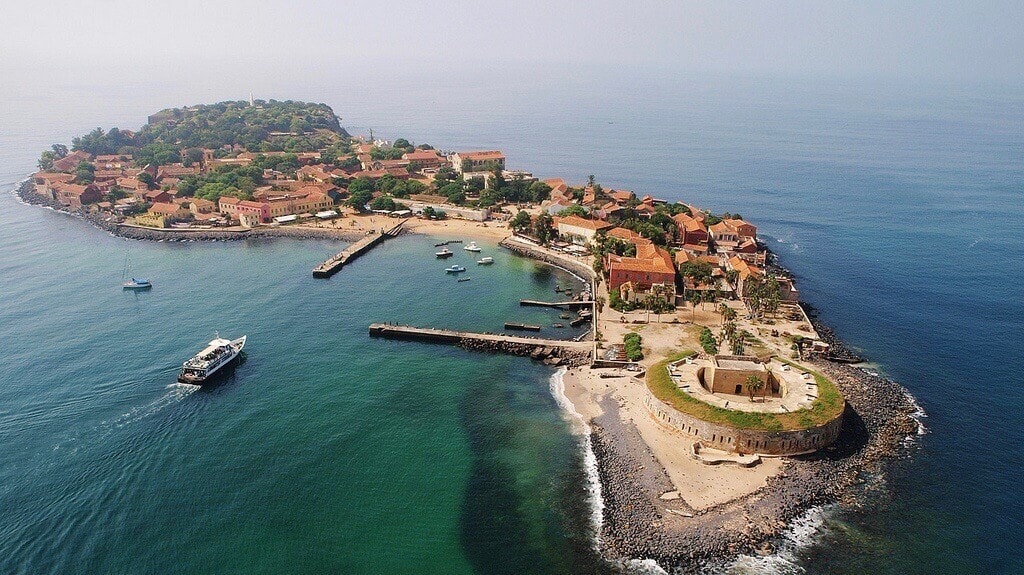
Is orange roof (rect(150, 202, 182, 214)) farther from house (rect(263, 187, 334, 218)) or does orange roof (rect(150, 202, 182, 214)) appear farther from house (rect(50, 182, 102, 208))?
house (rect(50, 182, 102, 208))

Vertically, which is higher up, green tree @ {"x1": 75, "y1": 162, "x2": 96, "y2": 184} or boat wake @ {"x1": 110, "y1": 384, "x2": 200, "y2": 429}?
green tree @ {"x1": 75, "y1": 162, "x2": 96, "y2": 184}

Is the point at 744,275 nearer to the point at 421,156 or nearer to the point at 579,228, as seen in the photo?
the point at 579,228

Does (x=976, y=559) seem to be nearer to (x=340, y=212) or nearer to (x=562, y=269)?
(x=562, y=269)

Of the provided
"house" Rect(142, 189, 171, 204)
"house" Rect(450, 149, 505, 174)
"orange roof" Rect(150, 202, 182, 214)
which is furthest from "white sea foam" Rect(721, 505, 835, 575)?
"house" Rect(142, 189, 171, 204)

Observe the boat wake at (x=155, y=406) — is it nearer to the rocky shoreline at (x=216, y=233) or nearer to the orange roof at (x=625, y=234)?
the rocky shoreline at (x=216, y=233)

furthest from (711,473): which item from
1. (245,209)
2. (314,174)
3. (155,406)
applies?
(314,174)

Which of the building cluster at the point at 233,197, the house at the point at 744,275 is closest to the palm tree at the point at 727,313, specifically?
the house at the point at 744,275

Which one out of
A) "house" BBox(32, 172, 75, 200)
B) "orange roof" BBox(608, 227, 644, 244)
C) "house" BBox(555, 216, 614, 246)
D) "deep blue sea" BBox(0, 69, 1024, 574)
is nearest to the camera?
"deep blue sea" BBox(0, 69, 1024, 574)
